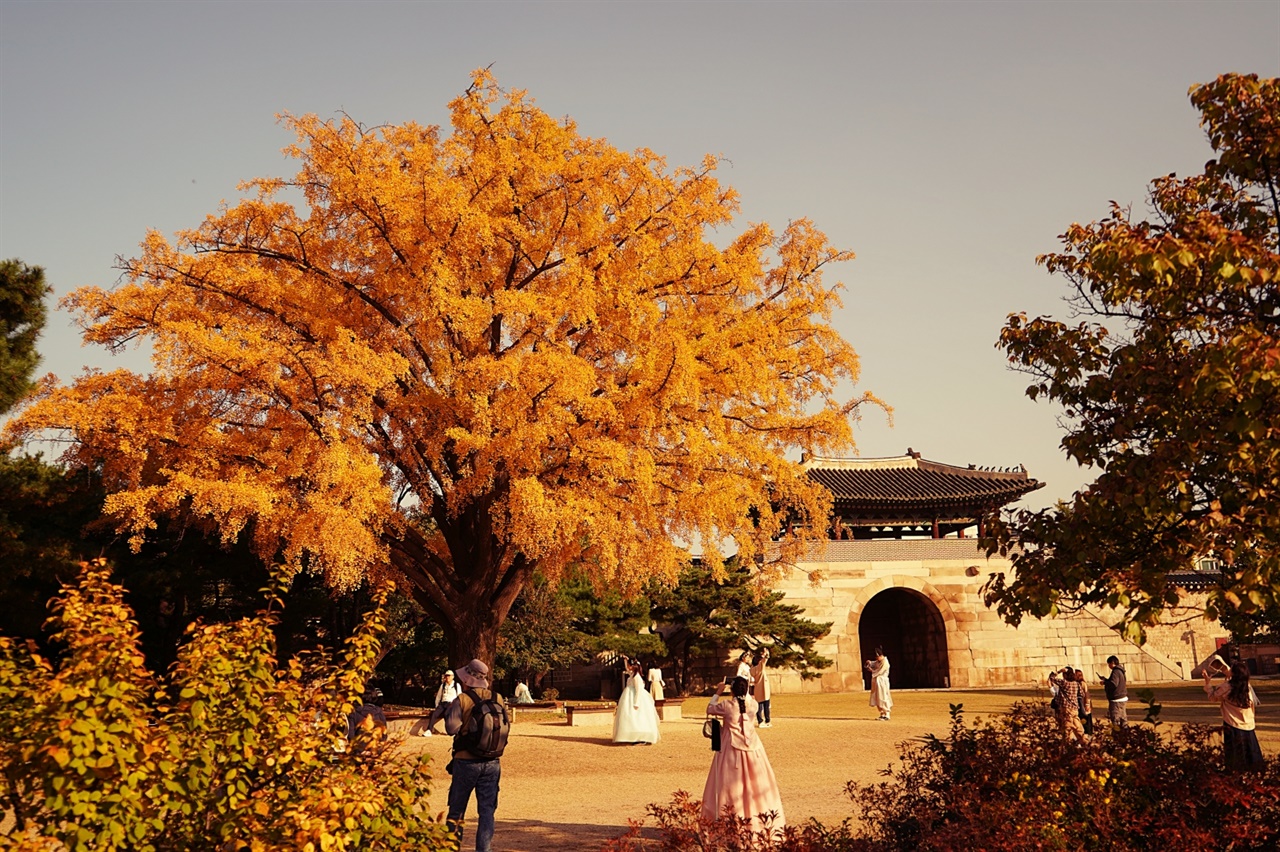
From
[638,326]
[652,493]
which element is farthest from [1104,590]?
[638,326]

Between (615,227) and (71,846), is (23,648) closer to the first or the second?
(71,846)

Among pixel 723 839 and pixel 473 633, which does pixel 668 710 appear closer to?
pixel 473 633

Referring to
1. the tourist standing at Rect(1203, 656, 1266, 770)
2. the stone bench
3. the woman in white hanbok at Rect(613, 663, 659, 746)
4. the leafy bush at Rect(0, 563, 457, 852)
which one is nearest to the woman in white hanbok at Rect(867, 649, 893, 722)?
the stone bench

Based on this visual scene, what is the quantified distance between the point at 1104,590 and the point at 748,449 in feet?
36.8

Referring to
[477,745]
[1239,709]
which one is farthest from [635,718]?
[477,745]

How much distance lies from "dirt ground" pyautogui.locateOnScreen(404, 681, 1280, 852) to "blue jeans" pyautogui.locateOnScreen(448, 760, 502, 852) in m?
1.08

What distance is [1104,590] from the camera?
23.3ft

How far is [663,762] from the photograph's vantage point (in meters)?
→ 16.3

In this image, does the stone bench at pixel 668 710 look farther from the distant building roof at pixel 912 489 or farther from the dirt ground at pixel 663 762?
the distant building roof at pixel 912 489

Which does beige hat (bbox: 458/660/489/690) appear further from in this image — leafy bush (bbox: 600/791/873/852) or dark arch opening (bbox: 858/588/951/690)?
dark arch opening (bbox: 858/588/951/690)

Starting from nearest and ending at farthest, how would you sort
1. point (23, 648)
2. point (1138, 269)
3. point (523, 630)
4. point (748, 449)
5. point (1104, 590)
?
point (23, 648) → point (1138, 269) → point (1104, 590) → point (748, 449) → point (523, 630)

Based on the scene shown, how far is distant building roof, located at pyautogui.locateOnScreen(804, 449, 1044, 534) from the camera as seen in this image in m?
37.8

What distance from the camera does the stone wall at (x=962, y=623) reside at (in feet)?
121

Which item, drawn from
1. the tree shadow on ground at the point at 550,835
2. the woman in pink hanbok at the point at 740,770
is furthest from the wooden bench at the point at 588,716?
the woman in pink hanbok at the point at 740,770
